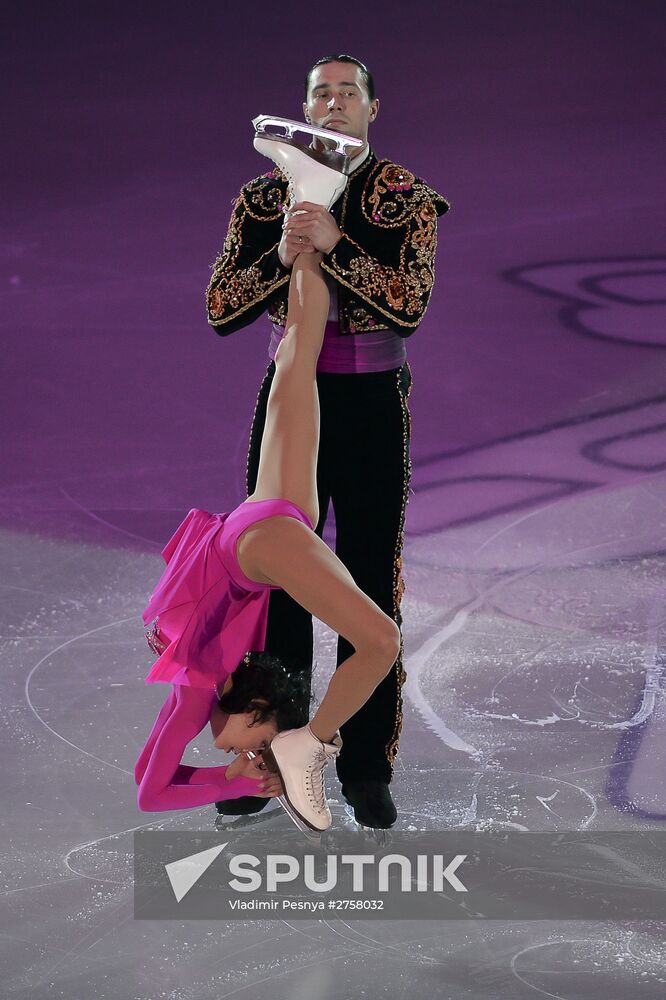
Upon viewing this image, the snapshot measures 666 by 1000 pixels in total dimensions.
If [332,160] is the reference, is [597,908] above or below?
below

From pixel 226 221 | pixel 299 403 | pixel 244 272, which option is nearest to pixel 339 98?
pixel 244 272

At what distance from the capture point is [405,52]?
27.2 ft

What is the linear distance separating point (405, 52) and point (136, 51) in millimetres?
1638

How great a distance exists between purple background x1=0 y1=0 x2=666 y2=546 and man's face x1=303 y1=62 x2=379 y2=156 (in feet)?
7.29

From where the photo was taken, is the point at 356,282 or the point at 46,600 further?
the point at 46,600

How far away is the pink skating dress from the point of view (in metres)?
3.00

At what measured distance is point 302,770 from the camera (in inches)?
118

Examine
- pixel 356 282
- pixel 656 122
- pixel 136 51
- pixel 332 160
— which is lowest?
pixel 356 282

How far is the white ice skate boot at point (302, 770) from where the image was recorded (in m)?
2.98

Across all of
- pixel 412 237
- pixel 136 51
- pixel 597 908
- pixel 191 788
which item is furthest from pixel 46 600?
pixel 136 51

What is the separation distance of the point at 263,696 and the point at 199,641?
0.63 feet

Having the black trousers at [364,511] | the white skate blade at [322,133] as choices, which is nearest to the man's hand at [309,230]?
the white skate blade at [322,133]

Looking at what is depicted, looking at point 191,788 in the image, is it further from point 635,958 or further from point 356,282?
point 356,282

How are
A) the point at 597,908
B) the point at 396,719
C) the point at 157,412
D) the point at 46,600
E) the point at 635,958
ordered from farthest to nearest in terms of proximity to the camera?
the point at 157,412
the point at 46,600
the point at 396,719
the point at 597,908
the point at 635,958
